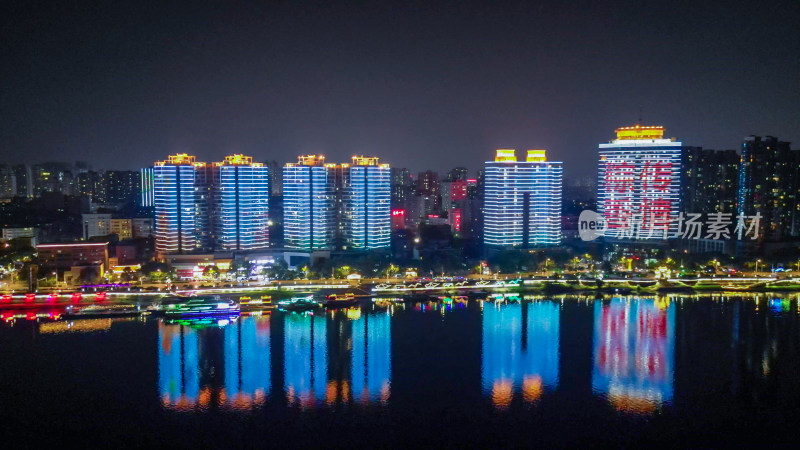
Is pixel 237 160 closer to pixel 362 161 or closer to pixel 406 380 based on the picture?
pixel 362 161

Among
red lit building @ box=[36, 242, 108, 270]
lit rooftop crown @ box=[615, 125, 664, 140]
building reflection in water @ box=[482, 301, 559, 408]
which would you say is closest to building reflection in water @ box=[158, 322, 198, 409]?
building reflection in water @ box=[482, 301, 559, 408]

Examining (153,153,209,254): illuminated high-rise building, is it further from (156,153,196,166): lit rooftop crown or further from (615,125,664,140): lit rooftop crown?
(615,125,664,140): lit rooftop crown

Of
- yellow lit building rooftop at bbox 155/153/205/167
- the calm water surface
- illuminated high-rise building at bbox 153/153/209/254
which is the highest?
yellow lit building rooftop at bbox 155/153/205/167

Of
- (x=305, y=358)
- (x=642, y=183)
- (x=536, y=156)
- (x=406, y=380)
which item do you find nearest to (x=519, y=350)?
(x=406, y=380)

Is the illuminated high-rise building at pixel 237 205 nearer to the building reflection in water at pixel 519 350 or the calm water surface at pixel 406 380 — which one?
the calm water surface at pixel 406 380

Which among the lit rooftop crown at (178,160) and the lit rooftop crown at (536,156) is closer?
the lit rooftop crown at (178,160)

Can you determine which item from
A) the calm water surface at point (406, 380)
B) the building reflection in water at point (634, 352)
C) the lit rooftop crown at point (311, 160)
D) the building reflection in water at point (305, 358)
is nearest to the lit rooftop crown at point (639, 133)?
the building reflection in water at point (634, 352)
